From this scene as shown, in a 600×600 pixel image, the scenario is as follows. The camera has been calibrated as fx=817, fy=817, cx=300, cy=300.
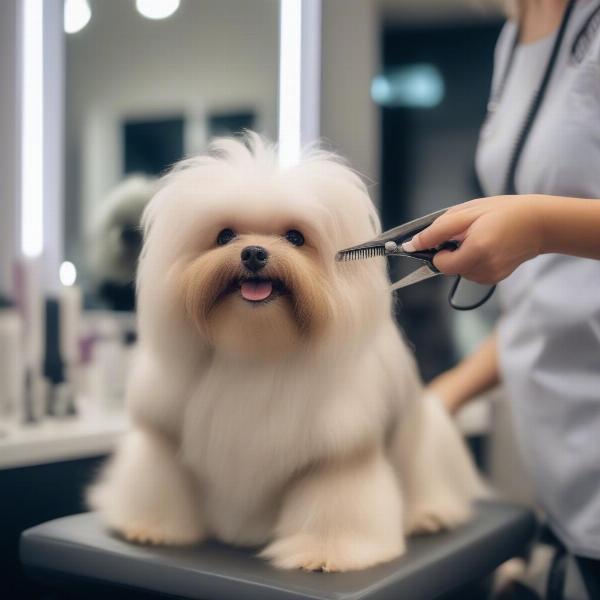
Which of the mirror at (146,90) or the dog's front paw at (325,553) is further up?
the mirror at (146,90)

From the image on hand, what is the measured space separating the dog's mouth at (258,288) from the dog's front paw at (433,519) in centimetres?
42

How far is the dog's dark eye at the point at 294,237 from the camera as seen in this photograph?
3.02 ft

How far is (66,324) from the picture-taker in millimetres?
1626

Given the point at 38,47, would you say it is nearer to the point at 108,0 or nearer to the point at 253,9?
the point at 108,0

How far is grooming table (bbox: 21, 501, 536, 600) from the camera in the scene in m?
0.86

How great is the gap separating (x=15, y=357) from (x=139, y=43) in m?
0.77

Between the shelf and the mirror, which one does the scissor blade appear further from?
the mirror

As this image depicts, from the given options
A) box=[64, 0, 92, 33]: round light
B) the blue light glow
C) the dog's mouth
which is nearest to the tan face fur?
the dog's mouth

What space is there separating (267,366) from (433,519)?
1.19 ft

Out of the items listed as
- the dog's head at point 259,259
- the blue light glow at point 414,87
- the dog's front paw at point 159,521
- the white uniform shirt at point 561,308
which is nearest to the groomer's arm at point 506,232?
the dog's head at point 259,259

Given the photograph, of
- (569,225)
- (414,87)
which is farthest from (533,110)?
(414,87)

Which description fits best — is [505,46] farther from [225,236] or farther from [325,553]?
[325,553]

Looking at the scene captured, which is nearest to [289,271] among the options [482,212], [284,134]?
[482,212]

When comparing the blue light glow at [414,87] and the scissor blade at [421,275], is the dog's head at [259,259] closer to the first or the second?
the scissor blade at [421,275]
